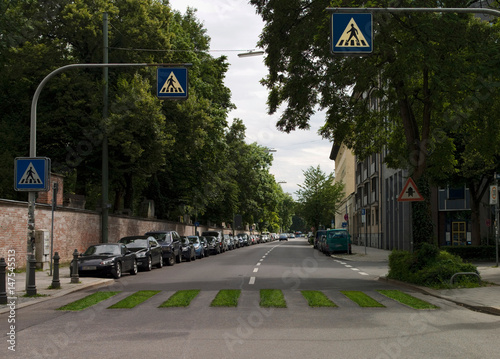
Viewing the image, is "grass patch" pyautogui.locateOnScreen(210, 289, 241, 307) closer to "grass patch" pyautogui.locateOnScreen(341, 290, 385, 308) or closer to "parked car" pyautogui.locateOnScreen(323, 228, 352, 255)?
"grass patch" pyautogui.locateOnScreen(341, 290, 385, 308)

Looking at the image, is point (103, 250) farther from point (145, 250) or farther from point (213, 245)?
point (213, 245)

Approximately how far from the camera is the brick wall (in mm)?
21156

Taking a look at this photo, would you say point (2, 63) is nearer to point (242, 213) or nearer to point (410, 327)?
point (410, 327)

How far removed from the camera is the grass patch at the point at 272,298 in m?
11.4

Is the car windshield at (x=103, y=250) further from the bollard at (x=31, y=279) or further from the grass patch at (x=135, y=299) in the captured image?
the bollard at (x=31, y=279)

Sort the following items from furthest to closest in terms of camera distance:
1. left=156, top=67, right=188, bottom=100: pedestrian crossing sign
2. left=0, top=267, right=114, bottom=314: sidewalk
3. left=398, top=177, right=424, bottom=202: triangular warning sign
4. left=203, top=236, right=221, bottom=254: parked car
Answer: left=203, top=236, right=221, bottom=254: parked car, left=398, top=177, right=424, bottom=202: triangular warning sign, left=156, top=67, right=188, bottom=100: pedestrian crossing sign, left=0, top=267, right=114, bottom=314: sidewalk

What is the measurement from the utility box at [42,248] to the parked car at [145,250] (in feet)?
9.51

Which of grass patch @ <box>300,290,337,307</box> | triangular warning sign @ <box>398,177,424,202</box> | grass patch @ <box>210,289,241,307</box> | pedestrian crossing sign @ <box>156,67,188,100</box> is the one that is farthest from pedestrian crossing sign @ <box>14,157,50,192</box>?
triangular warning sign @ <box>398,177,424,202</box>

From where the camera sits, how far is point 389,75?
15.8 m

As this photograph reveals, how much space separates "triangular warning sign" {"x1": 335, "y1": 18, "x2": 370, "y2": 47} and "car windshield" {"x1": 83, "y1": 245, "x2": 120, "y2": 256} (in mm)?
12581

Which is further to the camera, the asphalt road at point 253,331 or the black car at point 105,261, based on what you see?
the black car at point 105,261

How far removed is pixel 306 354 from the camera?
22.4 feet

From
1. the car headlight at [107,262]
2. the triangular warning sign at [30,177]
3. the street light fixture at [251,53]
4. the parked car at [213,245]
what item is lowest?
the parked car at [213,245]

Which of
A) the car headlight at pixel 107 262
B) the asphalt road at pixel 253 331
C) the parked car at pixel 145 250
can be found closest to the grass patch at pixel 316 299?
the asphalt road at pixel 253 331
